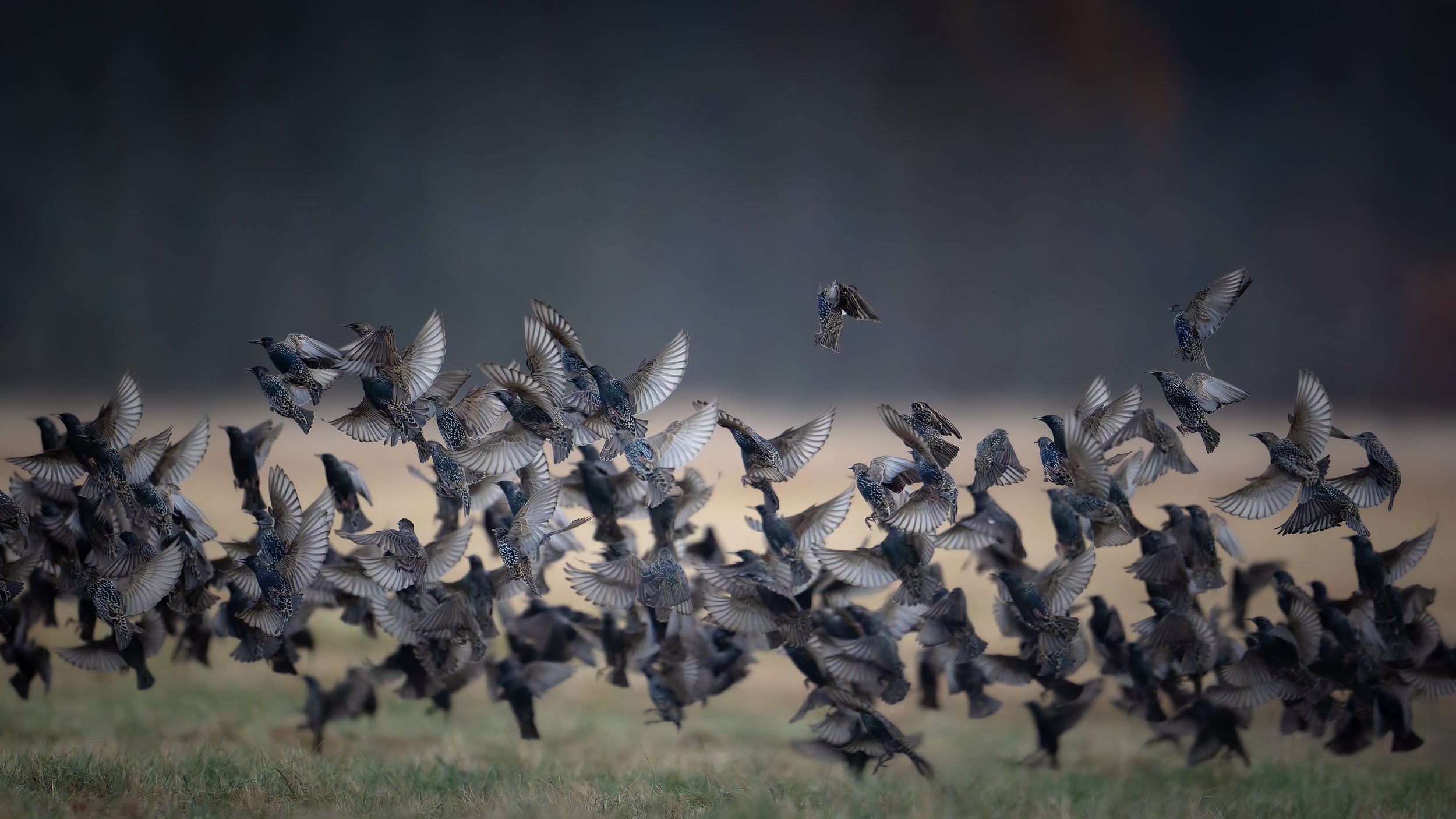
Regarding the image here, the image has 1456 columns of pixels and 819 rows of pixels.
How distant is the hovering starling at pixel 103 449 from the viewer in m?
1.56

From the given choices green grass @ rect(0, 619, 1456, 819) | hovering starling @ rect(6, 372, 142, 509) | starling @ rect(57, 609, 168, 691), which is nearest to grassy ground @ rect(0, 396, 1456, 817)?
green grass @ rect(0, 619, 1456, 819)

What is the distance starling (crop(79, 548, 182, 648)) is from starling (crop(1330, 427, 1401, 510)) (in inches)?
71.8

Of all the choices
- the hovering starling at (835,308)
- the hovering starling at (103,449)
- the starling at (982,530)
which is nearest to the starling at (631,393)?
the hovering starling at (835,308)

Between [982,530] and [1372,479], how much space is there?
624mm

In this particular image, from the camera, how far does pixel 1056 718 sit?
1702mm

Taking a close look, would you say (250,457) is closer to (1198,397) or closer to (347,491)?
(347,491)

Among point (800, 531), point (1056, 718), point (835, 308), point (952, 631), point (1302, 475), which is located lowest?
point (1056, 718)

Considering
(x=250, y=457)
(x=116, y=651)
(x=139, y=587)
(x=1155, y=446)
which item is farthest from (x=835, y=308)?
(x=116, y=651)

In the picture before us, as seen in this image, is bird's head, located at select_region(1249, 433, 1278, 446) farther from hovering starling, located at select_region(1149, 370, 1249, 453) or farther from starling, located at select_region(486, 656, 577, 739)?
starling, located at select_region(486, 656, 577, 739)

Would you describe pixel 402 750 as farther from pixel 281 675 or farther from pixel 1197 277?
pixel 1197 277

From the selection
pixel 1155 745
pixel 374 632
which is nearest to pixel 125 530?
pixel 374 632

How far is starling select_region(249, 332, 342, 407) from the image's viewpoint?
1518 mm

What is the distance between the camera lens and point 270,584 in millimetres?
1577

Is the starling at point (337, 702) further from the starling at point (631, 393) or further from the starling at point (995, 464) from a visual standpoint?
the starling at point (995, 464)
